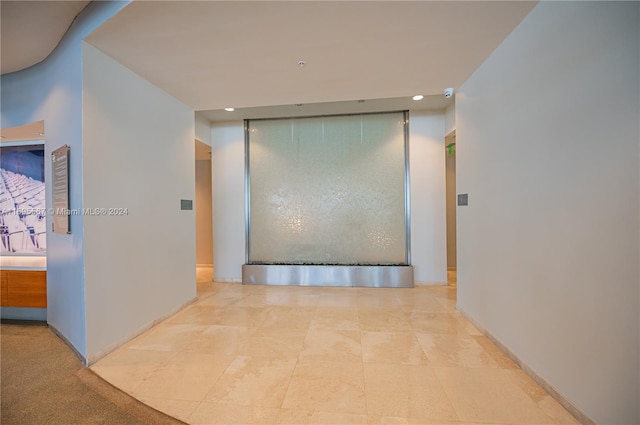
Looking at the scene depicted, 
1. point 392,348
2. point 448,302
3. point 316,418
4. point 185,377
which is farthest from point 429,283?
point 185,377

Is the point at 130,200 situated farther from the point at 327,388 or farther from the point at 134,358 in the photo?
the point at 327,388

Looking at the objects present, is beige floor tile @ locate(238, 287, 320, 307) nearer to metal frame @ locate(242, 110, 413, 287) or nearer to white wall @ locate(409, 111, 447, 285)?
metal frame @ locate(242, 110, 413, 287)

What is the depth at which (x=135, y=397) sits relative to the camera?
1870mm

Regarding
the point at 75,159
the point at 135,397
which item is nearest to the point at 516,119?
the point at 135,397

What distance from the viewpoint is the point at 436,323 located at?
3076 millimetres

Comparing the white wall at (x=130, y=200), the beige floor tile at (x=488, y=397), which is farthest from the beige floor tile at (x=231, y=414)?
the white wall at (x=130, y=200)

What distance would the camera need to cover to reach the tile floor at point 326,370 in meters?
1.71

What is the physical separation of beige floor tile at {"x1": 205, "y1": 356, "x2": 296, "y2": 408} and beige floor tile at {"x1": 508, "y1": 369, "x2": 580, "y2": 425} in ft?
6.03

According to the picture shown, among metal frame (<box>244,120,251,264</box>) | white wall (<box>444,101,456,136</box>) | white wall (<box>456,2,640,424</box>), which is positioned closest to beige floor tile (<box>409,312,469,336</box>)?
white wall (<box>456,2,640,424</box>)

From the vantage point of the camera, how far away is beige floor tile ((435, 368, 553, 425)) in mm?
1655

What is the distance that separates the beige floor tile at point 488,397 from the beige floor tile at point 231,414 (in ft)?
4.27

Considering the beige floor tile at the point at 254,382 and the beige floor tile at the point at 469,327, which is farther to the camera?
the beige floor tile at the point at 469,327

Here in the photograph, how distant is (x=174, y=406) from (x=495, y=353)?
111 inches

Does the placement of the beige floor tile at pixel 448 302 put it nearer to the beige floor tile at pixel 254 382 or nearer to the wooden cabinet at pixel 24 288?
the beige floor tile at pixel 254 382
